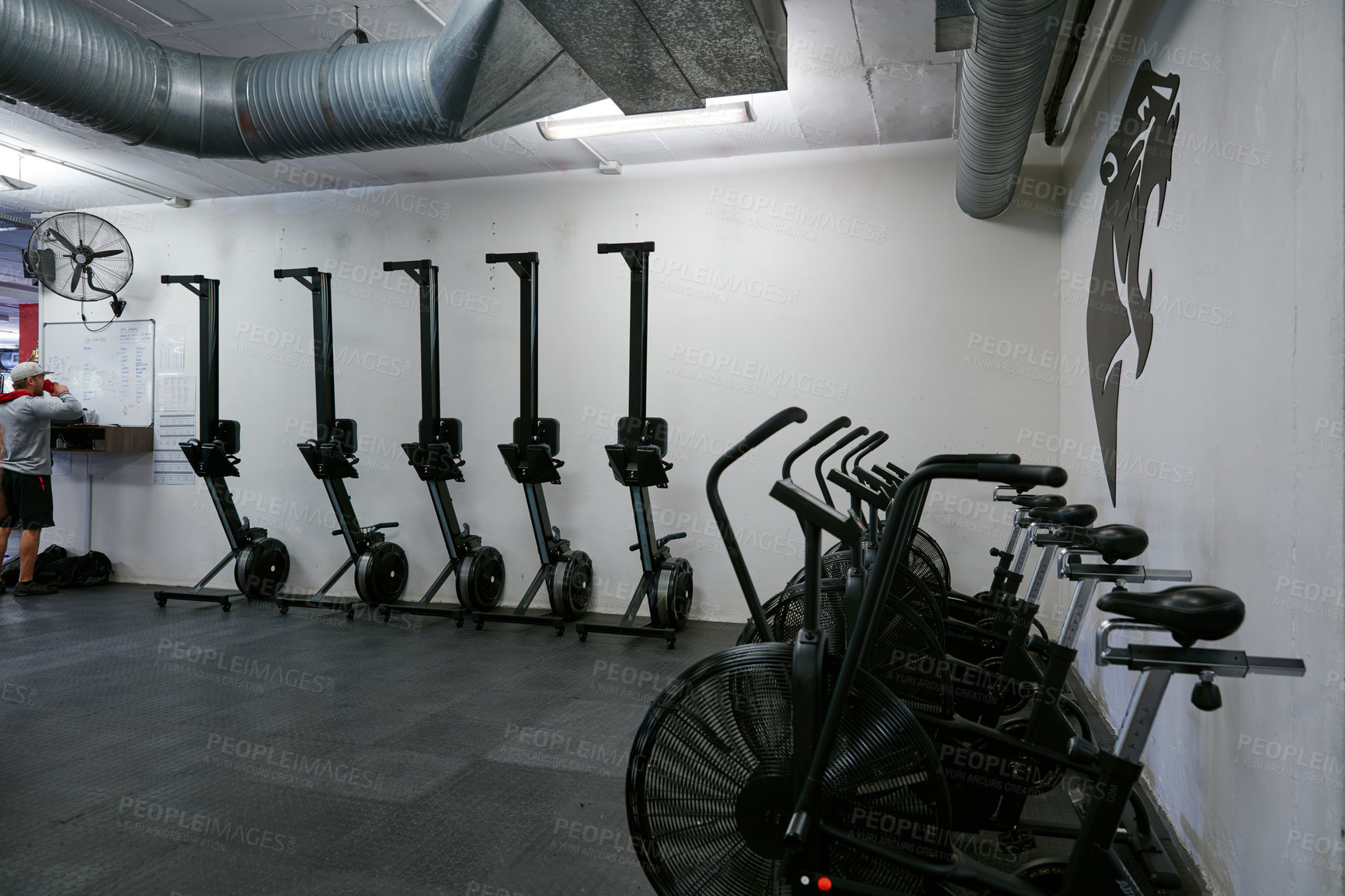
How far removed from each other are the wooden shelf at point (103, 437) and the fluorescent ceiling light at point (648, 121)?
4.19 metres

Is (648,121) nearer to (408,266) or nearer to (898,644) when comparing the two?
(408,266)

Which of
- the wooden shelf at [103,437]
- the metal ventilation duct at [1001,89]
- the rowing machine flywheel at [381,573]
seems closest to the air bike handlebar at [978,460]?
the metal ventilation duct at [1001,89]

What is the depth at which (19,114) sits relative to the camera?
4.54 metres

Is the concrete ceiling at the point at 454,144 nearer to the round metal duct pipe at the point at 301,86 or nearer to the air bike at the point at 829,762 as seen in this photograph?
the round metal duct pipe at the point at 301,86

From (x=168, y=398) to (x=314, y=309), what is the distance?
6.11 ft

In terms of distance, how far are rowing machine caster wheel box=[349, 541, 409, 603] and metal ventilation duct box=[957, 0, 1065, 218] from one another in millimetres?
4263

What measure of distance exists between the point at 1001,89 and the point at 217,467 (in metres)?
5.28

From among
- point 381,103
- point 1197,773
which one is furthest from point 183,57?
point 1197,773

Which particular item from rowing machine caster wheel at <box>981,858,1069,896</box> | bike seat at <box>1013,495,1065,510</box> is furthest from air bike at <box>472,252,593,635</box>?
rowing machine caster wheel at <box>981,858,1069,896</box>

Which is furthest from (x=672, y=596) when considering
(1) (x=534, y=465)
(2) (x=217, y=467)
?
(2) (x=217, y=467)

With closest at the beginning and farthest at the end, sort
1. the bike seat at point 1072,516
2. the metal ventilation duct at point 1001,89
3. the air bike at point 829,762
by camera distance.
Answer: the air bike at point 829,762
the bike seat at point 1072,516
the metal ventilation duct at point 1001,89

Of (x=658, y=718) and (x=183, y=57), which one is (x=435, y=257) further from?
(x=658, y=718)

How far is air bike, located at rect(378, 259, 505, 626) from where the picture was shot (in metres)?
5.07

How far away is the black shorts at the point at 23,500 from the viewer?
5.90 m
